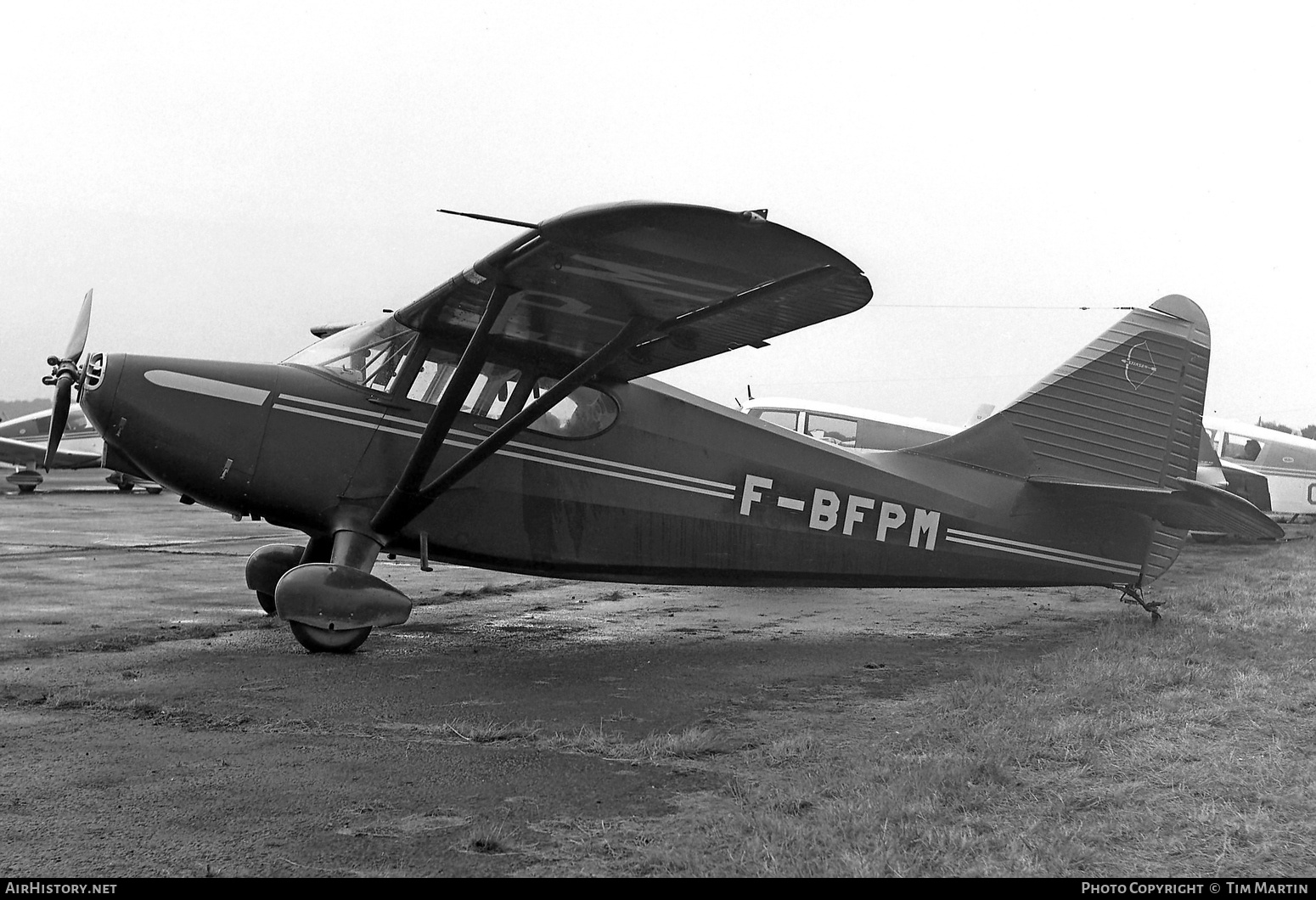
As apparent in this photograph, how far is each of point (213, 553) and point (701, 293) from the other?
10220mm

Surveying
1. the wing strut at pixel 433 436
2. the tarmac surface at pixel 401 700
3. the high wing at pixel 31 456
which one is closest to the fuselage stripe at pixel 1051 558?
the tarmac surface at pixel 401 700

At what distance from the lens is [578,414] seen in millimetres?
7418

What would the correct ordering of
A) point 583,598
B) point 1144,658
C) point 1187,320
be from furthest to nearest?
point 583,598 → point 1187,320 → point 1144,658

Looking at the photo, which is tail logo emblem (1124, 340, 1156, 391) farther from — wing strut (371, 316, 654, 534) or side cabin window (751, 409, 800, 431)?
side cabin window (751, 409, 800, 431)

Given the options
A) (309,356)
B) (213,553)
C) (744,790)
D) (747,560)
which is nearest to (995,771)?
(744,790)

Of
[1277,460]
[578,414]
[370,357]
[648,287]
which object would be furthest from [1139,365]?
[1277,460]

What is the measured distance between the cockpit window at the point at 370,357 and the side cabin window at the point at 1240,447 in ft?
71.8

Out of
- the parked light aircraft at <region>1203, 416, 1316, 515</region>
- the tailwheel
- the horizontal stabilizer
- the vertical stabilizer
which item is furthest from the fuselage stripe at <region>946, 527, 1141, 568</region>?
the parked light aircraft at <region>1203, 416, 1316, 515</region>

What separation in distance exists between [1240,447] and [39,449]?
31.7 meters

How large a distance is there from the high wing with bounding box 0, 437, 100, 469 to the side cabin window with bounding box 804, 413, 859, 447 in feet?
68.3

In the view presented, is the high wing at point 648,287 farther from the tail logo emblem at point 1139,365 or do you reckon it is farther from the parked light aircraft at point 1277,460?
the parked light aircraft at point 1277,460

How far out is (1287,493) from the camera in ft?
75.8

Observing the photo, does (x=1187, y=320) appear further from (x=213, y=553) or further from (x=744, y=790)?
(x=213, y=553)

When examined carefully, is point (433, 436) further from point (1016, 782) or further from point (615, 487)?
point (1016, 782)
